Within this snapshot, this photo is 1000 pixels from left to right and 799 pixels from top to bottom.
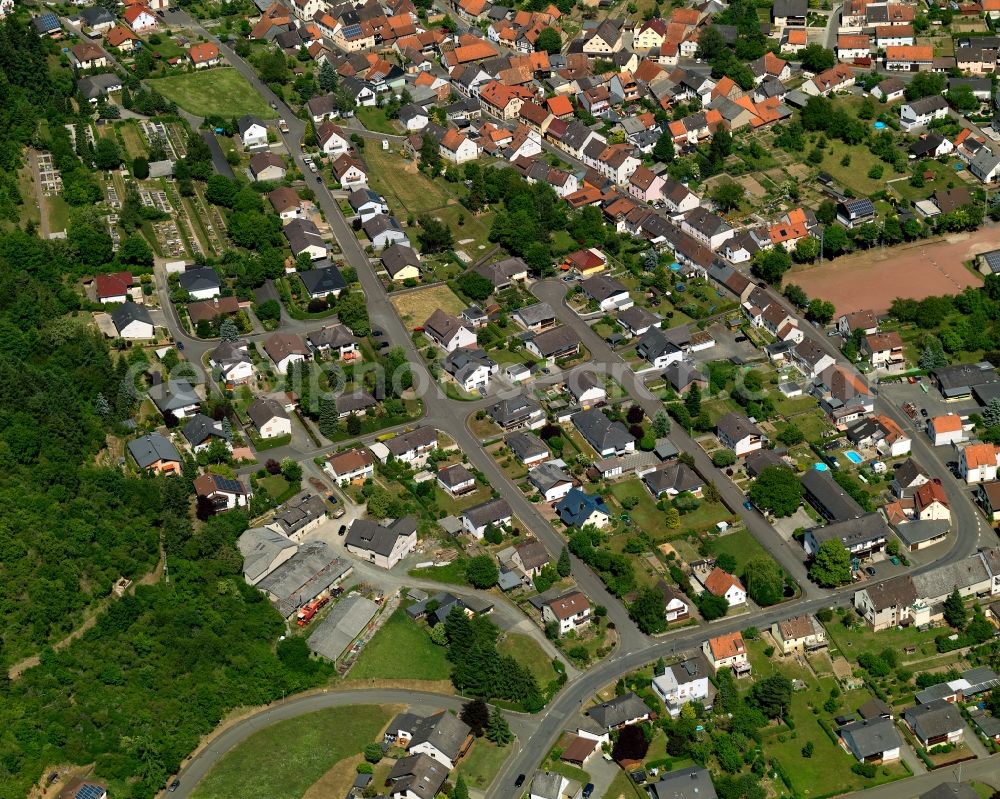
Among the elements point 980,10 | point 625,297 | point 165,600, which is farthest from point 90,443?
point 980,10

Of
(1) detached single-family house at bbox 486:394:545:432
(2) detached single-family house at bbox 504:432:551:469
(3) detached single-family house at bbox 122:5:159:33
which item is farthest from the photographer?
(3) detached single-family house at bbox 122:5:159:33

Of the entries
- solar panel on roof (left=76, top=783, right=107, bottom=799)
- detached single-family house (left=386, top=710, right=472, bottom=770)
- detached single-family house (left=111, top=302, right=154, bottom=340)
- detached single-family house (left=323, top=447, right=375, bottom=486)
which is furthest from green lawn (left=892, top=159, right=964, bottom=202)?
solar panel on roof (left=76, top=783, right=107, bottom=799)

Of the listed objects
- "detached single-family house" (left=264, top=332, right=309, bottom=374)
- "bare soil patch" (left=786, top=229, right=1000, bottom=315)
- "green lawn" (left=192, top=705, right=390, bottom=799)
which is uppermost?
"detached single-family house" (left=264, top=332, right=309, bottom=374)

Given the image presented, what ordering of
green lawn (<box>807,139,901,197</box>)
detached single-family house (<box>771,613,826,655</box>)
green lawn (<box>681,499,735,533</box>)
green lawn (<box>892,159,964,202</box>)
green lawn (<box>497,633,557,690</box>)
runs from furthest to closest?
green lawn (<box>807,139,901,197</box>) < green lawn (<box>892,159,964,202</box>) < green lawn (<box>681,499,735,533</box>) < detached single-family house (<box>771,613,826,655</box>) < green lawn (<box>497,633,557,690</box>)

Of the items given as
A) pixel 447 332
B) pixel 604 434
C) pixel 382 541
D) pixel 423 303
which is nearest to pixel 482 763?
pixel 382 541

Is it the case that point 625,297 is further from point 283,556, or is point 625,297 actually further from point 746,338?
point 283,556

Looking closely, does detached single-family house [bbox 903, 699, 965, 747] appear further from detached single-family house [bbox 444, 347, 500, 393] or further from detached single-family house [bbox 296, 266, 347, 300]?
detached single-family house [bbox 296, 266, 347, 300]

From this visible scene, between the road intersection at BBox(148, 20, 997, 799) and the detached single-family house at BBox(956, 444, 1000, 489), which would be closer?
the road intersection at BBox(148, 20, 997, 799)

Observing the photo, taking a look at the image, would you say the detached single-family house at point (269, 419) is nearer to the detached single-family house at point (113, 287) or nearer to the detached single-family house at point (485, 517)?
the detached single-family house at point (485, 517)
